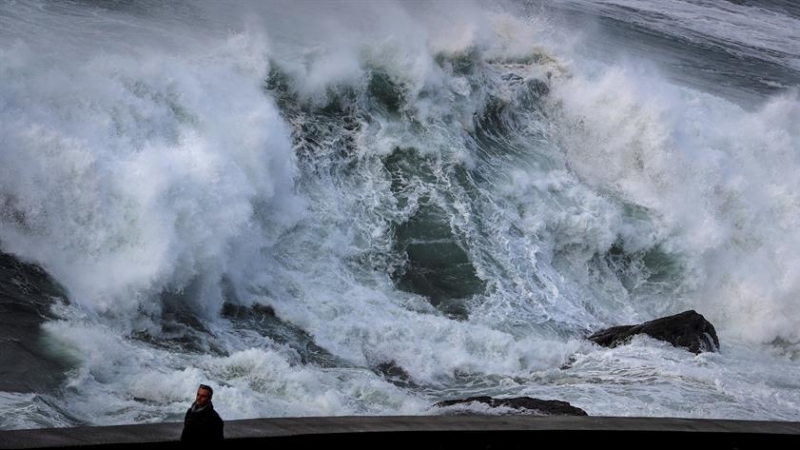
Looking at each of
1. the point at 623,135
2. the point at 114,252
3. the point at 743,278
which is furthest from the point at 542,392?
the point at 623,135

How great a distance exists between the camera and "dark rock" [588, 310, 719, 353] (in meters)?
13.7

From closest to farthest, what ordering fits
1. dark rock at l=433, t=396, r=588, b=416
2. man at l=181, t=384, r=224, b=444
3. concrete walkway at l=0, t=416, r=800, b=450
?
1. man at l=181, t=384, r=224, b=444
2. concrete walkway at l=0, t=416, r=800, b=450
3. dark rock at l=433, t=396, r=588, b=416

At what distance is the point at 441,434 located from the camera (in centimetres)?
648

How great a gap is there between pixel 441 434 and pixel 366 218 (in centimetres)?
857

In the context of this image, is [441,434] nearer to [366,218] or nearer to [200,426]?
[200,426]

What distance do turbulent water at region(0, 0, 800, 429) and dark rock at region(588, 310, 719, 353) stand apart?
0.21 metres

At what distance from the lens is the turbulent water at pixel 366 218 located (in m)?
10.8

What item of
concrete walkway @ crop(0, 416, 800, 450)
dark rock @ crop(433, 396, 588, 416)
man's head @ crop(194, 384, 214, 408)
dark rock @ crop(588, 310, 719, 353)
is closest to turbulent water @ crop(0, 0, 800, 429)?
dark rock @ crop(588, 310, 719, 353)

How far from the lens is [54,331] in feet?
32.3

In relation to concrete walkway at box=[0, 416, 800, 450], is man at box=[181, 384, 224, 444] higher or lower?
higher

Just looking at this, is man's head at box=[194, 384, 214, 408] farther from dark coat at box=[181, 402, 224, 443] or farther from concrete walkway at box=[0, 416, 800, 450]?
concrete walkway at box=[0, 416, 800, 450]

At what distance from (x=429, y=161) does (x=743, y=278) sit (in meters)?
5.60

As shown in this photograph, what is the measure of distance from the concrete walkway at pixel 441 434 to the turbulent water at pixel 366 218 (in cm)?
259

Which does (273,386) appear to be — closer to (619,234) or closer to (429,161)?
(429,161)
